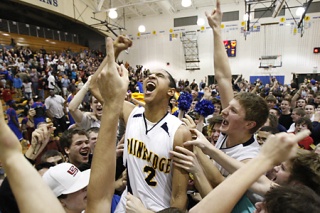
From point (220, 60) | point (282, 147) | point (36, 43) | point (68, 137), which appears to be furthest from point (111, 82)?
point (36, 43)

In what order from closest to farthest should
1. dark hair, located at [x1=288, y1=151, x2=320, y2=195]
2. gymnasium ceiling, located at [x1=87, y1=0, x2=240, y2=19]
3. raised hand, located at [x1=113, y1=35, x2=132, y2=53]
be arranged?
dark hair, located at [x1=288, y1=151, x2=320, y2=195], raised hand, located at [x1=113, y1=35, x2=132, y2=53], gymnasium ceiling, located at [x1=87, y1=0, x2=240, y2=19]

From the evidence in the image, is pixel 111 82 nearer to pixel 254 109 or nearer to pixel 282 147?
pixel 282 147

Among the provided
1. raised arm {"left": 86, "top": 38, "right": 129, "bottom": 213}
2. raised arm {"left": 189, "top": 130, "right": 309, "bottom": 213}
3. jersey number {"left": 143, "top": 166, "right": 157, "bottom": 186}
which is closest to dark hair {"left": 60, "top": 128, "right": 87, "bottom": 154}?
jersey number {"left": 143, "top": 166, "right": 157, "bottom": 186}

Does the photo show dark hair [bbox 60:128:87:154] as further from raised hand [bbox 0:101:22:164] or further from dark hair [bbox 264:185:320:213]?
dark hair [bbox 264:185:320:213]

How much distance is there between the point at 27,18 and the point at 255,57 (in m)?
18.3

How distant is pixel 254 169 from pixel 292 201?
232 millimetres

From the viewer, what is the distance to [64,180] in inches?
67.0

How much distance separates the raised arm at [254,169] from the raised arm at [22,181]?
2.26 feet

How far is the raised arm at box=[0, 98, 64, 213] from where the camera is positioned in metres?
0.84

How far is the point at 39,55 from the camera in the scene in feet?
45.4

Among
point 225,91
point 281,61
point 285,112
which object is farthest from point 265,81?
point 225,91

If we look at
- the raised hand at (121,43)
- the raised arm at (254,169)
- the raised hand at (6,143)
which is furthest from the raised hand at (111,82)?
the raised arm at (254,169)

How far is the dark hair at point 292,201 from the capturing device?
39.0 inches

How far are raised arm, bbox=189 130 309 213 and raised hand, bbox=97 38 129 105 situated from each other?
0.64 meters
